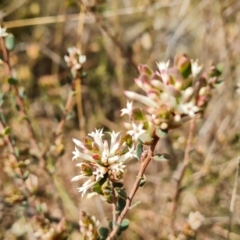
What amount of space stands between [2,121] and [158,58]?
1.65 meters

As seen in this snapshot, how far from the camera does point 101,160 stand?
112 cm

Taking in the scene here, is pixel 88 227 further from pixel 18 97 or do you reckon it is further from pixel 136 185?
pixel 18 97

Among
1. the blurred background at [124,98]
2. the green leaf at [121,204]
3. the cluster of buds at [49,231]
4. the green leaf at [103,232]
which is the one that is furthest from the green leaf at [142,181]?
the blurred background at [124,98]

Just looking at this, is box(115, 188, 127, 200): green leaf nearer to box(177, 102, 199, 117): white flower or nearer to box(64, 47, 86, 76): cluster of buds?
box(177, 102, 199, 117): white flower

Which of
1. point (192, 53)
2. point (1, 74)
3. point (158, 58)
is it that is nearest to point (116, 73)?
point (158, 58)

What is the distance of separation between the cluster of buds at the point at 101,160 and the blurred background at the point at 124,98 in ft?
2.40

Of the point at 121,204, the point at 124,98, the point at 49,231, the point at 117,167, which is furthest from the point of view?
the point at 124,98

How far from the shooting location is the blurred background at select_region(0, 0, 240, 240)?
7.70ft

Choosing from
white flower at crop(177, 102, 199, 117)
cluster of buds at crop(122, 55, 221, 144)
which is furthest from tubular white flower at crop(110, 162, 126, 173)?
white flower at crop(177, 102, 199, 117)

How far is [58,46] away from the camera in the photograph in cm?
342

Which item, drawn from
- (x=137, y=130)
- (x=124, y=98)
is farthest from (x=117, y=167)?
(x=124, y=98)

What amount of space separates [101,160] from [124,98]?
190 centimetres

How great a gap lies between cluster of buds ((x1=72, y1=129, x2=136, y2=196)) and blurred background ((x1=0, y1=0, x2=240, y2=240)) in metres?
0.73

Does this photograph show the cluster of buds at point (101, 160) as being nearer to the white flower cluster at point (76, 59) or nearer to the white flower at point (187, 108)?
the white flower at point (187, 108)
